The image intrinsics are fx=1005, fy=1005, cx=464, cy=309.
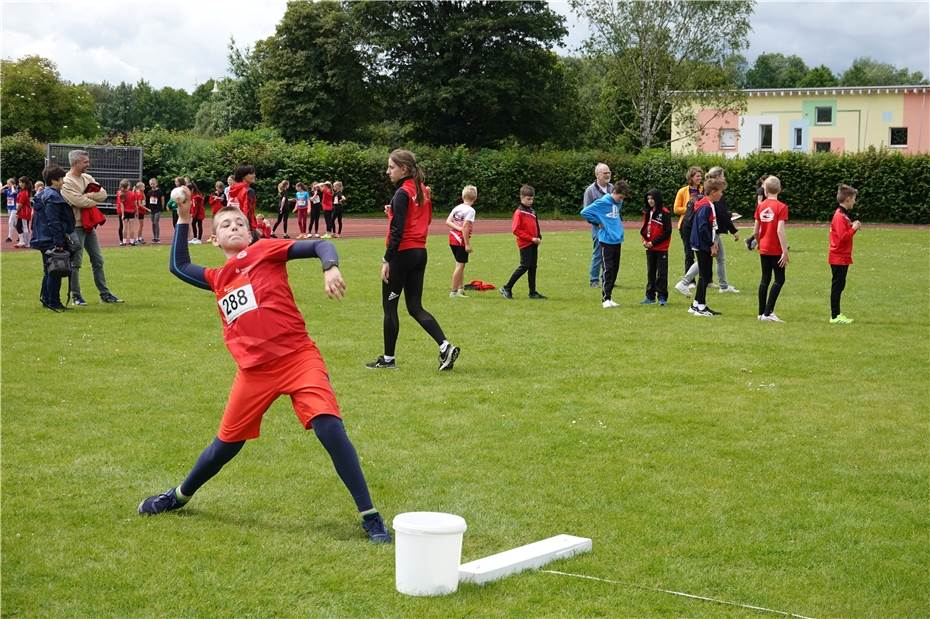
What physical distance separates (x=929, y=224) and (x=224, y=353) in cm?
3889

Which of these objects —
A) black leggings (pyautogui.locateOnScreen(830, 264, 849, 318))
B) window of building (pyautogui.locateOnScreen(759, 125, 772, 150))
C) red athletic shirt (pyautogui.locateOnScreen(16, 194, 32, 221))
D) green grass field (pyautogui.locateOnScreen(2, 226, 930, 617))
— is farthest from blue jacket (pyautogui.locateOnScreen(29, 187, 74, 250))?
window of building (pyautogui.locateOnScreen(759, 125, 772, 150))

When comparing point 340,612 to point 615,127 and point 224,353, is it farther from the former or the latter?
point 615,127

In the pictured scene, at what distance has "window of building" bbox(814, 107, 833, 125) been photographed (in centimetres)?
6969

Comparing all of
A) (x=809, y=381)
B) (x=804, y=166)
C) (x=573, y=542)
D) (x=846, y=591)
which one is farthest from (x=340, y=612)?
(x=804, y=166)

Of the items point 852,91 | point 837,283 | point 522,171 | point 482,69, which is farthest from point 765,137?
point 837,283

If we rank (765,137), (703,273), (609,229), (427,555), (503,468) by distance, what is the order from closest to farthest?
(427,555), (503,468), (703,273), (609,229), (765,137)

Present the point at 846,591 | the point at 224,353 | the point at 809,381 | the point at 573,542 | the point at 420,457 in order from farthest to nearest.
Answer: the point at 224,353
the point at 809,381
the point at 420,457
the point at 573,542
the point at 846,591

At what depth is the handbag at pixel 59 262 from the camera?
1482 centimetres

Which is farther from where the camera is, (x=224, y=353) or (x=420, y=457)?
(x=224, y=353)

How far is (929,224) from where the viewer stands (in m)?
43.2

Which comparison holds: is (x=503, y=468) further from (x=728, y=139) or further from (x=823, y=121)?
(x=823, y=121)

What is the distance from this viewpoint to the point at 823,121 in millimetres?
70188

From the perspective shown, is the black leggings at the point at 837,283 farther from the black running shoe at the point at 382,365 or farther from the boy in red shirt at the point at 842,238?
the black running shoe at the point at 382,365

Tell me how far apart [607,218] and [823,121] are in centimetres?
5958
